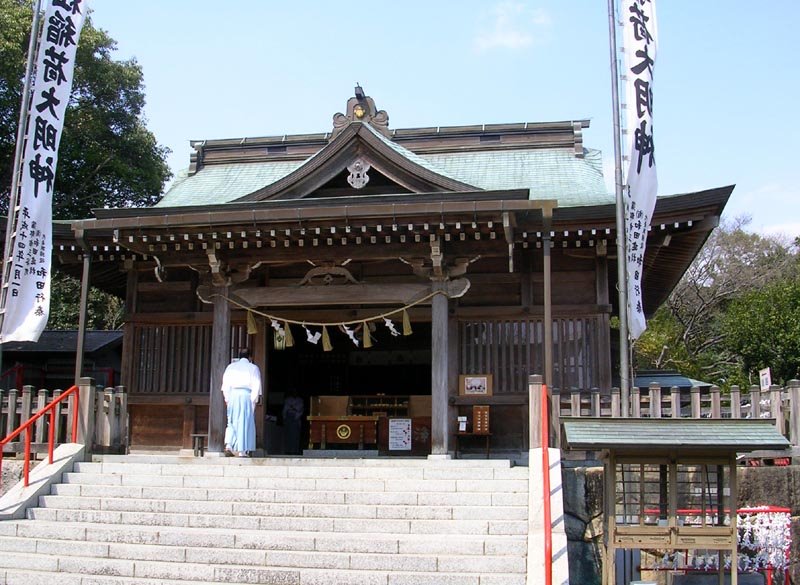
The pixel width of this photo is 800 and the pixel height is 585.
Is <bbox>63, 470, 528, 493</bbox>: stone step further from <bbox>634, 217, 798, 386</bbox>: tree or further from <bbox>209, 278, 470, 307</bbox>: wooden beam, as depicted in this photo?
<bbox>634, 217, 798, 386</bbox>: tree

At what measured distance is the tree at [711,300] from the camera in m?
29.4

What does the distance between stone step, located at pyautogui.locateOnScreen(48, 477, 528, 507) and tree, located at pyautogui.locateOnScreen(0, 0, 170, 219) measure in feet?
54.4

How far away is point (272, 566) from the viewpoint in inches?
322

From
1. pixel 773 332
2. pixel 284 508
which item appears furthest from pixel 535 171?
pixel 773 332

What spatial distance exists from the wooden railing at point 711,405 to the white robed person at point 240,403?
4187 millimetres

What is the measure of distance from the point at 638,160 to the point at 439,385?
161 inches

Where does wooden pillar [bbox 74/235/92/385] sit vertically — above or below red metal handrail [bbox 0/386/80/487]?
above

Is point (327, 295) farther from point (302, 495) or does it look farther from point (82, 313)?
point (302, 495)

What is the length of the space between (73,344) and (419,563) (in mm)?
13974

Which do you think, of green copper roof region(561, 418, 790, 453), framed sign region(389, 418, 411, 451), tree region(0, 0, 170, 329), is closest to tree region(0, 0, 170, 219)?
tree region(0, 0, 170, 329)

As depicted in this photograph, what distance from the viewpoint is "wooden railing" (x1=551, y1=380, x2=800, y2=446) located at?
33.0 feet

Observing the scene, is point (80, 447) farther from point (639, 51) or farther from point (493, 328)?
point (639, 51)

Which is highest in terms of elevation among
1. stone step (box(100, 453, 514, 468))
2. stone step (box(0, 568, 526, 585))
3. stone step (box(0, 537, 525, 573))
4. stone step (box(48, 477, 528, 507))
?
stone step (box(100, 453, 514, 468))

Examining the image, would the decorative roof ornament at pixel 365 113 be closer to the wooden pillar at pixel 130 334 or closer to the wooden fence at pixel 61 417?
the wooden pillar at pixel 130 334
